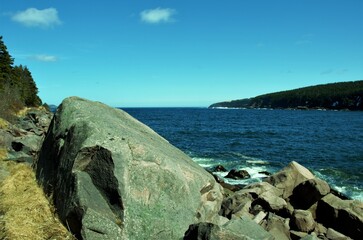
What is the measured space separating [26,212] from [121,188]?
284 cm

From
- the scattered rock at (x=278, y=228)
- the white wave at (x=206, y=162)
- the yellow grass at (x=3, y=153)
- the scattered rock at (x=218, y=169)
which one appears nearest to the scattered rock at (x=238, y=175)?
the scattered rock at (x=218, y=169)

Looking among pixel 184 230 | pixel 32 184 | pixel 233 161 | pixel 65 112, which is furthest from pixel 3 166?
pixel 233 161

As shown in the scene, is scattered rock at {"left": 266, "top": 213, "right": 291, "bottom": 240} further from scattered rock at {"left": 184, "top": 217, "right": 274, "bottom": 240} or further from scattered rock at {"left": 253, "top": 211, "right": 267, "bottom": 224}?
scattered rock at {"left": 184, "top": 217, "right": 274, "bottom": 240}

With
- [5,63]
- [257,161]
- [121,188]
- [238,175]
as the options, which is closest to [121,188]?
[121,188]

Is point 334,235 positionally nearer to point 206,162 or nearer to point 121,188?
point 121,188

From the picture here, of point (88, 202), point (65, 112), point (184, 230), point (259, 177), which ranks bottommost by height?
point (259, 177)

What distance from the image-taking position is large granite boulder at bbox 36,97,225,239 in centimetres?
830

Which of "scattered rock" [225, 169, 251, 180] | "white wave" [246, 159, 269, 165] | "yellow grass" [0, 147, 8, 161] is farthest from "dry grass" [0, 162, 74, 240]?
"white wave" [246, 159, 269, 165]

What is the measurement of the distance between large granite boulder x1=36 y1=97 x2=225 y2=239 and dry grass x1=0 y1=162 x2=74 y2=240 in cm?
29

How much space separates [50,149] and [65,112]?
133cm

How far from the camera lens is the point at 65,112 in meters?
12.0

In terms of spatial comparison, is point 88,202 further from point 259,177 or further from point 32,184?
point 259,177

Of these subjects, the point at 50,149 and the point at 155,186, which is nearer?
the point at 155,186

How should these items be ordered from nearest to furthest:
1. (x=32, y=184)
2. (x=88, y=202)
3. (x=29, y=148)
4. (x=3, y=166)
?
(x=88, y=202), (x=32, y=184), (x=3, y=166), (x=29, y=148)
